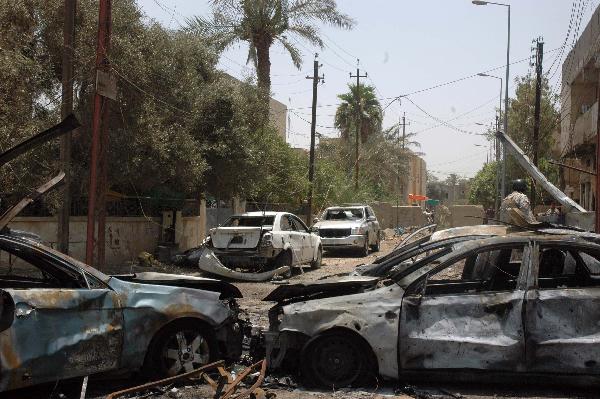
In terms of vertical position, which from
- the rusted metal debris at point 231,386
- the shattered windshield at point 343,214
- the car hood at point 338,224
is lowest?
the rusted metal debris at point 231,386

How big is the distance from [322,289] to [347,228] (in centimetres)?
1682

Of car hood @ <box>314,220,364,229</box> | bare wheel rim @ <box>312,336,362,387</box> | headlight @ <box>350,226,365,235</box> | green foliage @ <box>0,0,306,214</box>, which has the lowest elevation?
bare wheel rim @ <box>312,336,362,387</box>

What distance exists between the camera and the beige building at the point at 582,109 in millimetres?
24000

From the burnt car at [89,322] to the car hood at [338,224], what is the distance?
16638mm

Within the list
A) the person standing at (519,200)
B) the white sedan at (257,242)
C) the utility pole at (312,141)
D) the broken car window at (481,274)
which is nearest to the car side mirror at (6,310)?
the broken car window at (481,274)

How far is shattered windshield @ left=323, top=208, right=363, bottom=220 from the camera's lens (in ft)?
79.9

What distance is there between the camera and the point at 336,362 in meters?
6.00

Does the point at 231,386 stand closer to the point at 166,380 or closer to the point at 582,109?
the point at 166,380

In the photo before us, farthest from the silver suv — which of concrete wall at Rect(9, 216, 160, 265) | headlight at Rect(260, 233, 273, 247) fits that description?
headlight at Rect(260, 233, 273, 247)

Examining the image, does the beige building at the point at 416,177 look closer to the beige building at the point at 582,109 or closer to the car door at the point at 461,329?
the beige building at the point at 582,109

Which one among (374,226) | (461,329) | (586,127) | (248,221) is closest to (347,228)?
(374,226)

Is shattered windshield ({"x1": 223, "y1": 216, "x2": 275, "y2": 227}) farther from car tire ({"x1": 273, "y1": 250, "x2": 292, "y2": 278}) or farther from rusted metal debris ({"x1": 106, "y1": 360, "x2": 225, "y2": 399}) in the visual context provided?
rusted metal debris ({"x1": 106, "y1": 360, "x2": 225, "y2": 399})

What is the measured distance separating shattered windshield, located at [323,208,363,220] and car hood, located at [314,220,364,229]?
45 cm

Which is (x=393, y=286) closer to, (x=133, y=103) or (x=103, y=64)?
(x=103, y=64)
